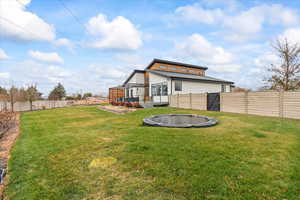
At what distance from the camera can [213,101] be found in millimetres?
11797

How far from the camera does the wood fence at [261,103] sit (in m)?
7.89

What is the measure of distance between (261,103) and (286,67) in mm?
6807

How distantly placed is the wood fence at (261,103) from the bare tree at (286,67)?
235 inches

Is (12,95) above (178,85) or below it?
below

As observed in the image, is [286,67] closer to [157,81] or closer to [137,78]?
[157,81]

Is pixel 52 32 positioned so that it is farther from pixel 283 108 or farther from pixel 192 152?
pixel 283 108

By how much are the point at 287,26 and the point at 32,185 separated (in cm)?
1948

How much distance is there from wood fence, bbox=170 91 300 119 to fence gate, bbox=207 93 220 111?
255mm

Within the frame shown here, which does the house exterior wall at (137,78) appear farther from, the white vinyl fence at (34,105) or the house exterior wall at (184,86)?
the white vinyl fence at (34,105)

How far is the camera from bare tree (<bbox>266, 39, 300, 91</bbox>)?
40.1 ft

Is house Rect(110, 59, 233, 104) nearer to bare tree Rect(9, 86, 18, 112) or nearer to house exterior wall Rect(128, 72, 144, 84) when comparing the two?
house exterior wall Rect(128, 72, 144, 84)

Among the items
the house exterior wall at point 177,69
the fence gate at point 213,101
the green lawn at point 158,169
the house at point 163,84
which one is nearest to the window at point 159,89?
the house at point 163,84

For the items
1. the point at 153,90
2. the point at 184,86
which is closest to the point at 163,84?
the point at 153,90

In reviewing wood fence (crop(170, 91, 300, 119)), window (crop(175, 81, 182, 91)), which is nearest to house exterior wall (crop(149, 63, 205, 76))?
window (crop(175, 81, 182, 91))
